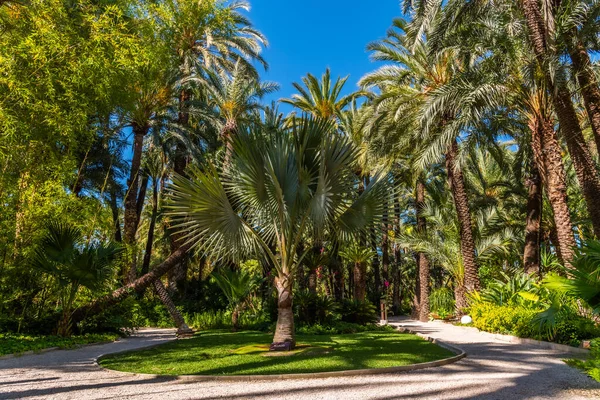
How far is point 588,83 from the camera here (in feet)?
38.3

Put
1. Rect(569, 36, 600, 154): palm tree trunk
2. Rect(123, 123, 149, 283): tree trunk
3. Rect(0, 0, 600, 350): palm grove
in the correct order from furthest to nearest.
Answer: Rect(123, 123, 149, 283): tree trunk < Rect(569, 36, 600, 154): palm tree trunk < Rect(0, 0, 600, 350): palm grove

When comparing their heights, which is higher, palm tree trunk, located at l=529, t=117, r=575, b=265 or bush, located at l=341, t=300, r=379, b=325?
palm tree trunk, located at l=529, t=117, r=575, b=265

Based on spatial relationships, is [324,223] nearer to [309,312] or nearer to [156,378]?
[156,378]

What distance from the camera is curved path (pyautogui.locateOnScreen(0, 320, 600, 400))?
527 centimetres

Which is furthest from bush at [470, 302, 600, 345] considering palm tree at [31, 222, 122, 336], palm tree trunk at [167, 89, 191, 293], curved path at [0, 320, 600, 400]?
palm tree trunk at [167, 89, 191, 293]

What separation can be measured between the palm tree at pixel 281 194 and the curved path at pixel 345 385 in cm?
325

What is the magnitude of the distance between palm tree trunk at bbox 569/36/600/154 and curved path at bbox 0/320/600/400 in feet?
22.9

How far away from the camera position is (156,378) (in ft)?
20.9

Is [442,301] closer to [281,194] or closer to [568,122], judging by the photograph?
[568,122]

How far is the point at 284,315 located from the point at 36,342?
6.22m

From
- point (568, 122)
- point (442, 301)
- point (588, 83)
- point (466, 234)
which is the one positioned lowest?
point (442, 301)

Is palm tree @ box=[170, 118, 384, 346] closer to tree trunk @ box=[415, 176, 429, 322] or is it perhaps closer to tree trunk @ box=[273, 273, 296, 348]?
tree trunk @ box=[273, 273, 296, 348]

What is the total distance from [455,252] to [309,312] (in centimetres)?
915

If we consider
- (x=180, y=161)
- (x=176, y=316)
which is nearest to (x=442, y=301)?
(x=180, y=161)
